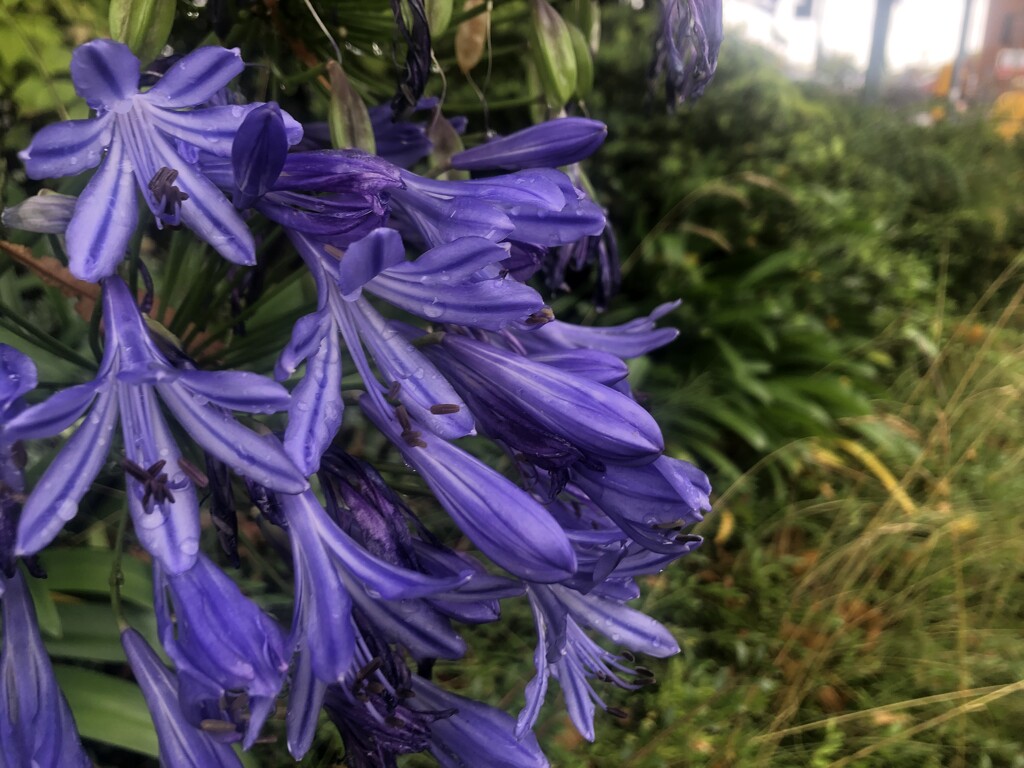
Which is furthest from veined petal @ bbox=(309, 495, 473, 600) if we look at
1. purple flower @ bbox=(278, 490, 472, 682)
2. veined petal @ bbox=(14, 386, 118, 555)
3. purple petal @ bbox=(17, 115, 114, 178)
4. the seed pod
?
the seed pod

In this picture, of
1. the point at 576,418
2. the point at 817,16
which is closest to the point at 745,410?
the point at 576,418

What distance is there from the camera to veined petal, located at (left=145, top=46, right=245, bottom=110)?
36cm

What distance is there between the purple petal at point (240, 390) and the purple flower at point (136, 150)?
0.21 ft

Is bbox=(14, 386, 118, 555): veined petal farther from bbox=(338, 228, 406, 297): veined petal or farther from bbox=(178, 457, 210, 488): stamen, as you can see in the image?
bbox=(338, 228, 406, 297): veined petal

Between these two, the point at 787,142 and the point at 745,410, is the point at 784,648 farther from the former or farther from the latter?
the point at 787,142

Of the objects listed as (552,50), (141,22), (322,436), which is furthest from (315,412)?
(552,50)

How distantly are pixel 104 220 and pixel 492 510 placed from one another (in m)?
0.24

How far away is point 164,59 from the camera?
1.66 ft

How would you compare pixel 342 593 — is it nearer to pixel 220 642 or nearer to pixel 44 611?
pixel 220 642

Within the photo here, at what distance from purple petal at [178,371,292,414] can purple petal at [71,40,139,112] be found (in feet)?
0.46

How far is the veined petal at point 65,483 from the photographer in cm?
32

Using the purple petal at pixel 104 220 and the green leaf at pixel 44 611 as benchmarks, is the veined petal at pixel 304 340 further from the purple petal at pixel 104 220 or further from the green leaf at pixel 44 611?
the green leaf at pixel 44 611

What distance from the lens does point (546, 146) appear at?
481 millimetres

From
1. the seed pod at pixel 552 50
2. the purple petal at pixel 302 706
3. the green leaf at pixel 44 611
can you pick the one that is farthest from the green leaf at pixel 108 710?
the seed pod at pixel 552 50
